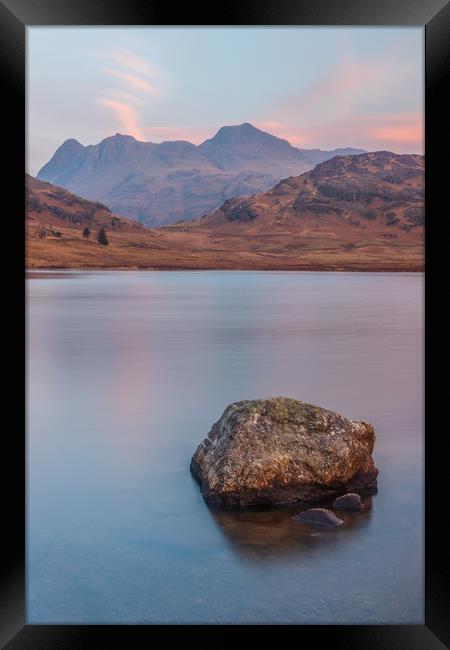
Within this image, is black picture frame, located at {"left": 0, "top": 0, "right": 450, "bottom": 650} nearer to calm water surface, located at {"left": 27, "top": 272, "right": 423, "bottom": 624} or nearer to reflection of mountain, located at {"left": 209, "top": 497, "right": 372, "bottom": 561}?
calm water surface, located at {"left": 27, "top": 272, "right": 423, "bottom": 624}

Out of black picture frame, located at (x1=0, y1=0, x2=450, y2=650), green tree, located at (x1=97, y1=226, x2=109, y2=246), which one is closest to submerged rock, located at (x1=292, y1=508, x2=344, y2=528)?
black picture frame, located at (x1=0, y1=0, x2=450, y2=650)

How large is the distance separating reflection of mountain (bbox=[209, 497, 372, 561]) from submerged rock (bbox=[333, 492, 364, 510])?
8 centimetres

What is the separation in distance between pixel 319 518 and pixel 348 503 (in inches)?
22.1

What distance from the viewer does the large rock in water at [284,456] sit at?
7.50m

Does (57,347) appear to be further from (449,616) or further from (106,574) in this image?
(449,616)

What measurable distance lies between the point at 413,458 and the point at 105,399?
724 cm

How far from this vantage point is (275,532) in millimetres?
6910

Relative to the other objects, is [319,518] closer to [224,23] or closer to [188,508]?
[188,508]

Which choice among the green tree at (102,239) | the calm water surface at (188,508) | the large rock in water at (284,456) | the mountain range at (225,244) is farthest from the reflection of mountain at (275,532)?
the green tree at (102,239)

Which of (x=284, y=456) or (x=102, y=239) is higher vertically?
(x=102, y=239)

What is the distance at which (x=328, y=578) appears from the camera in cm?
605

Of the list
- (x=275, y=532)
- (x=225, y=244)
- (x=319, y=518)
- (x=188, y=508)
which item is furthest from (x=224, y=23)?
(x=225, y=244)

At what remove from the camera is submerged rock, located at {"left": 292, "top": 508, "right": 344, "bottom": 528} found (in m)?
7.12

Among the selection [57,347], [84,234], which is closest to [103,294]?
[57,347]
